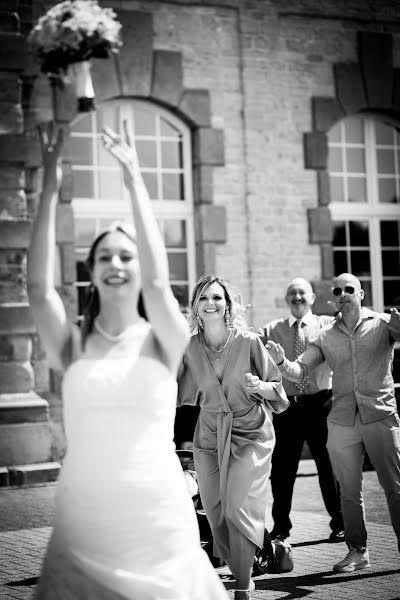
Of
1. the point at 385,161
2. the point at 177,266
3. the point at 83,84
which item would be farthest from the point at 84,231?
the point at 83,84

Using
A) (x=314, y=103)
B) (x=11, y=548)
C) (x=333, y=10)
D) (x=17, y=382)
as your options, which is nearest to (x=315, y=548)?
(x=11, y=548)

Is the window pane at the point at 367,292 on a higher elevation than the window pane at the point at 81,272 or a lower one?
lower

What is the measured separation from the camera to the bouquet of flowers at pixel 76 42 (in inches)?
136

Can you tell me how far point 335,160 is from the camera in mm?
15414

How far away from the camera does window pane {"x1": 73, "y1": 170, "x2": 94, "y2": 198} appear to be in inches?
552

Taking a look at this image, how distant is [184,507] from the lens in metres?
3.43

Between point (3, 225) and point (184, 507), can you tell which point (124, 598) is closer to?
point (184, 507)

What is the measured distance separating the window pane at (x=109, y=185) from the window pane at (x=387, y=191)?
3.98 metres

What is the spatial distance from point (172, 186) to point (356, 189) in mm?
2841

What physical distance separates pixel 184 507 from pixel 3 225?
9.16m

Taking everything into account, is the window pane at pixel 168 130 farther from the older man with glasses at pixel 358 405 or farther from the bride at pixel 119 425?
the bride at pixel 119 425

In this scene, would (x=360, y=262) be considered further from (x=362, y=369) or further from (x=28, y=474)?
(x=362, y=369)

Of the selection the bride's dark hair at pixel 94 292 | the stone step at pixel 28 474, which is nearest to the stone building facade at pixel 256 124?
the stone step at pixel 28 474

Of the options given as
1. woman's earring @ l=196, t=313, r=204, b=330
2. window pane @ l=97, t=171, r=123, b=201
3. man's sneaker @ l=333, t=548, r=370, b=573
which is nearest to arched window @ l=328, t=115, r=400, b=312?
window pane @ l=97, t=171, r=123, b=201
